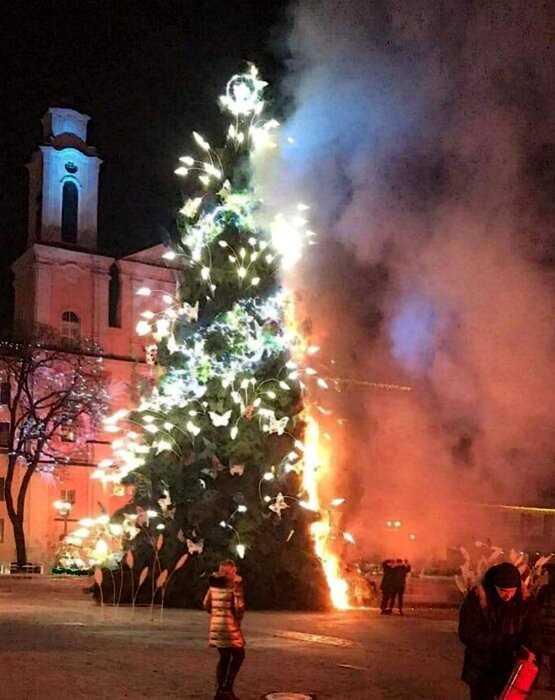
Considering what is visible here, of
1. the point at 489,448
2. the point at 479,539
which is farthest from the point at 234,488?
the point at 479,539

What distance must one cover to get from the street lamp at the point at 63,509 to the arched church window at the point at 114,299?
446 inches

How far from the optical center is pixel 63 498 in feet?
178

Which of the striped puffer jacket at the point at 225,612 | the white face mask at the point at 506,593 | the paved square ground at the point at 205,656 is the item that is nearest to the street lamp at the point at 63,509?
the paved square ground at the point at 205,656

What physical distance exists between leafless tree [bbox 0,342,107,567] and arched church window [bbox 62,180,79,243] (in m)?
7.64

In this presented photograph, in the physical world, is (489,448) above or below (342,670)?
above

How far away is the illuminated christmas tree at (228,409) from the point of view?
2050 cm

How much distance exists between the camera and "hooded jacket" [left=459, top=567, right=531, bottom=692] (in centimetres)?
623

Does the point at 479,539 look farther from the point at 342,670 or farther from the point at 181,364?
the point at 342,670

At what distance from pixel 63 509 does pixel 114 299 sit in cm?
1354

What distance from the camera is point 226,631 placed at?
367 inches

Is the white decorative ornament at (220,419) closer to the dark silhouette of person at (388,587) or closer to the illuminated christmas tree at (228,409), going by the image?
the illuminated christmas tree at (228,409)

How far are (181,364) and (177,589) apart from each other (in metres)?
4.73

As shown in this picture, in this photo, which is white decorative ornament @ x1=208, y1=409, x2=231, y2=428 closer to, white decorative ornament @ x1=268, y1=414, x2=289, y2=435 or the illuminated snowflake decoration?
white decorative ornament @ x1=268, y1=414, x2=289, y2=435

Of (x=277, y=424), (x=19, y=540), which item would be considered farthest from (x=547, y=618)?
(x=19, y=540)
